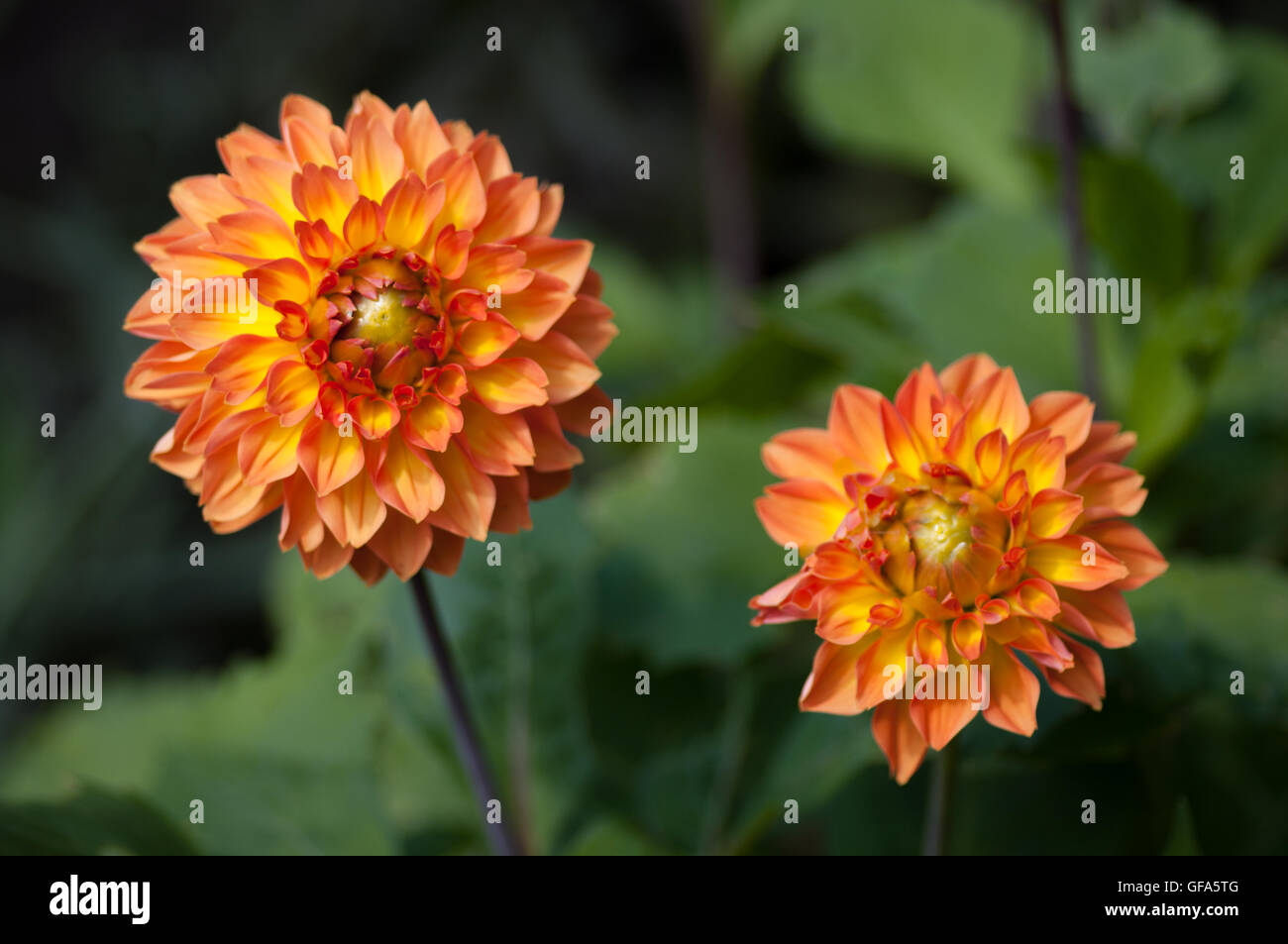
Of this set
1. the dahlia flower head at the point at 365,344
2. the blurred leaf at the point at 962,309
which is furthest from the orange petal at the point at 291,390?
the blurred leaf at the point at 962,309

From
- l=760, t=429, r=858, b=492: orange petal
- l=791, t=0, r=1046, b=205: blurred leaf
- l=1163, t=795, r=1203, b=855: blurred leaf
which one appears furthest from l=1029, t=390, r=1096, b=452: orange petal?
l=791, t=0, r=1046, b=205: blurred leaf

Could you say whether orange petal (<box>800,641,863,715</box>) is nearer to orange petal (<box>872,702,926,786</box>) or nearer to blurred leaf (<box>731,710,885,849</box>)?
orange petal (<box>872,702,926,786</box>)

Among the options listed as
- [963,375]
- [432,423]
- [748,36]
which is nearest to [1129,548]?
[963,375]

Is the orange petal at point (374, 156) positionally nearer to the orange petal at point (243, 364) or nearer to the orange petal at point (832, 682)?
the orange petal at point (243, 364)

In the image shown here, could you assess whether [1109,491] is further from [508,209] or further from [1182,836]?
[508,209]
